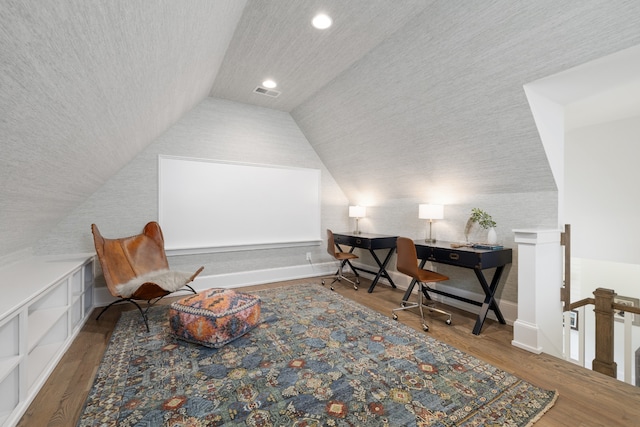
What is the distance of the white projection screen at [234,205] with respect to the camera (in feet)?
12.3

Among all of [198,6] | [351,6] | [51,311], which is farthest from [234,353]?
[351,6]

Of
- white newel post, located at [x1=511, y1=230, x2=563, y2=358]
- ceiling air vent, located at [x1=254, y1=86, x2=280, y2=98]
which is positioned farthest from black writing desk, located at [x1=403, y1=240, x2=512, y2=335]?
ceiling air vent, located at [x1=254, y1=86, x2=280, y2=98]

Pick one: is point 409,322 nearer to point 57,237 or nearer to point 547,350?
point 547,350

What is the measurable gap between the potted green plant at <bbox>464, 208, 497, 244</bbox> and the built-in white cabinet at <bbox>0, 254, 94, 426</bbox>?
144 inches

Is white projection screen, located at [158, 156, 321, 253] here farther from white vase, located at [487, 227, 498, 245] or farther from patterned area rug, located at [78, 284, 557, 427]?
white vase, located at [487, 227, 498, 245]

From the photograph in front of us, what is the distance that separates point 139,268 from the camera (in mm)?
3203

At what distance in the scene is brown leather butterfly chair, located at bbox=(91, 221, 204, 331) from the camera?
8.83 feet

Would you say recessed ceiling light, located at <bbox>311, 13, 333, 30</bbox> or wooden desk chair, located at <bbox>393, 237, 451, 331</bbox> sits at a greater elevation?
recessed ceiling light, located at <bbox>311, 13, 333, 30</bbox>

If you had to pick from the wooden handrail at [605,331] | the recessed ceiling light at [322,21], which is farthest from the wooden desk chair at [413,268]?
the recessed ceiling light at [322,21]

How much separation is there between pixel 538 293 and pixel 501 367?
30.2 inches

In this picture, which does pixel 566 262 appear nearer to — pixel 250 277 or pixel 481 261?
pixel 481 261

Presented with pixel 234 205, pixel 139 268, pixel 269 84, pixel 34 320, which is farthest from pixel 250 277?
pixel 269 84

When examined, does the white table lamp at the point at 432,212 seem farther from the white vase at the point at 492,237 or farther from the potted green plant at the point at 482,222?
the white vase at the point at 492,237

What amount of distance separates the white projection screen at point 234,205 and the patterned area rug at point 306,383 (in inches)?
56.7
